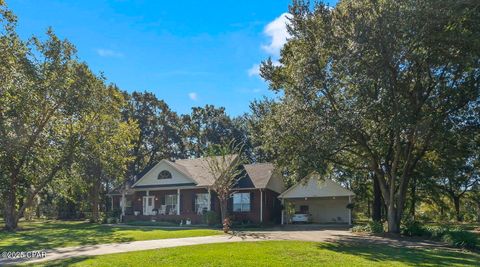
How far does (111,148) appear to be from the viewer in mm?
33406

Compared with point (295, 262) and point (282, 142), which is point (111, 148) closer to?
point (282, 142)

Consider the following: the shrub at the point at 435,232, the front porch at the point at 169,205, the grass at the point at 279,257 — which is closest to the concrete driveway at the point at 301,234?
the grass at the point at 279,257

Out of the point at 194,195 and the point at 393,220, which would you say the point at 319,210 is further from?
the point at 393,220

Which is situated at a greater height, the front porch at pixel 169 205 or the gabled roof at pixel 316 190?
the gabled roof at pixel 316 190

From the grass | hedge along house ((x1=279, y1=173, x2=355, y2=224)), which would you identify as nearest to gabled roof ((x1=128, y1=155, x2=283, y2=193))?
hedge along house ((x1=279, y1=173, x2=355, y2=224))

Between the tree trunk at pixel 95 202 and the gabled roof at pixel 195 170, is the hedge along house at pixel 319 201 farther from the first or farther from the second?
the tree trunk at pixel 95 202

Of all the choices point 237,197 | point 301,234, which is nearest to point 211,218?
point 237,197

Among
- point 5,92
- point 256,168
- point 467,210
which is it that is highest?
point 5,92

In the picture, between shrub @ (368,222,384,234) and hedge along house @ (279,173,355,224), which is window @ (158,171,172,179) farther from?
shrub @ (368,222,384,234)

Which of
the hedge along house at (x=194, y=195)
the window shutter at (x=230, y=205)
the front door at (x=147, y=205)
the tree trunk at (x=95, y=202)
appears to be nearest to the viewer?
the hedge along house at (x=194, y=195)

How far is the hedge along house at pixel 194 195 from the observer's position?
34.2 m

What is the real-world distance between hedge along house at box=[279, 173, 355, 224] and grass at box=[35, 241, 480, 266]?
17552 millimetres

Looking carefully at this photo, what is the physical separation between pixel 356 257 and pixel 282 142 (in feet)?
33.9

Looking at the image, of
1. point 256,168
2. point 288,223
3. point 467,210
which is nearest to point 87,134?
point 256,168
